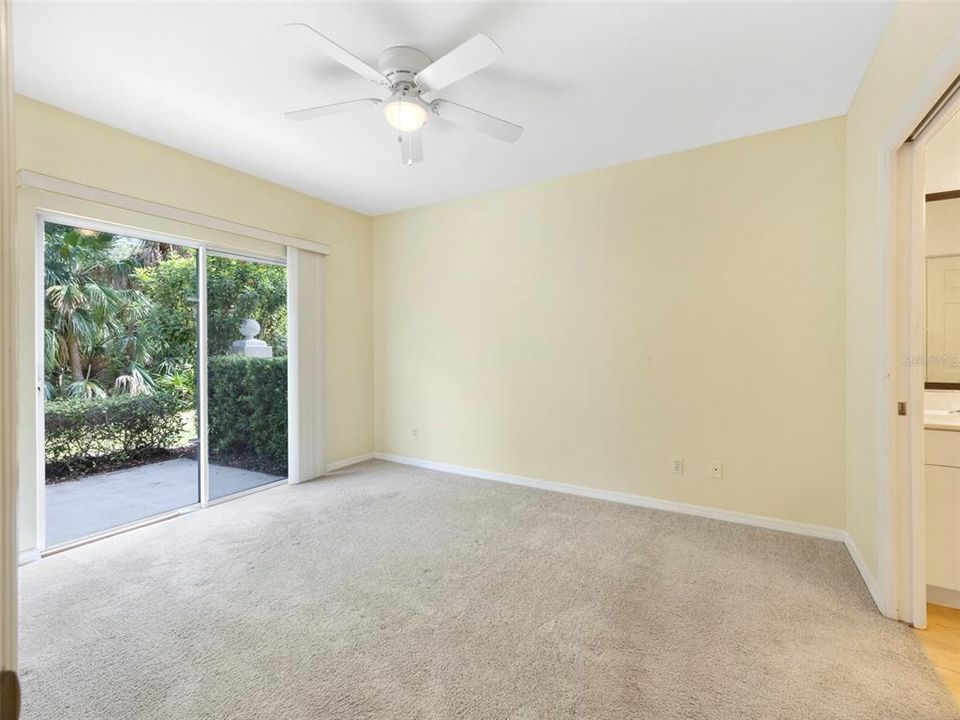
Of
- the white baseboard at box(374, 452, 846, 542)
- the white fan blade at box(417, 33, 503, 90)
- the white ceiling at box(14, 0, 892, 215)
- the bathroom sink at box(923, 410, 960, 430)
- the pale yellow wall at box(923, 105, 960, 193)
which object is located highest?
the white ceiling at box(14, 0, 892, 215)

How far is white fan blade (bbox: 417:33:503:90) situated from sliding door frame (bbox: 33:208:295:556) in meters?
2.38

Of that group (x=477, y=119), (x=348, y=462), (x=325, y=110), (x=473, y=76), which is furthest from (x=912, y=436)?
(x=348, y=462)

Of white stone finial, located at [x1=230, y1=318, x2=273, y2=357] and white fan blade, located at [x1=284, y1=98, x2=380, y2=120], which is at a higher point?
white fan blade, located at [x1=284, y1=98, x2=380, y2=120]

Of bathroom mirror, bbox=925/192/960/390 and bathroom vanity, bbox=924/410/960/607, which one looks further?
bathroom mirror, bbox=925/192/960/390

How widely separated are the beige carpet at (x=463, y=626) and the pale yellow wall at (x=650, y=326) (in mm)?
552

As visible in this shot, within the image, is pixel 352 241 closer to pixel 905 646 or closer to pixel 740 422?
pixel 740 422

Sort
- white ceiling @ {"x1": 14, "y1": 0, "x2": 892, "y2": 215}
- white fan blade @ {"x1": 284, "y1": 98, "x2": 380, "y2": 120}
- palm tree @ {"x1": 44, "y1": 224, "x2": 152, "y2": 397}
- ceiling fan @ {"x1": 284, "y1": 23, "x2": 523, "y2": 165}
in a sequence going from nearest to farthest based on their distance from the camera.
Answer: ceiling fan @ {"x1": 284, "y1": 23, "x2": 523, "y2": 165}, white ceiling @ {"x1": 14, "y1": 0, "x2": 892, "y2": 215}, white fan blade @ {"x1": 284, "y1": 98, "x2": 380, "y2": 120}, palm tree @ {"x1": 44, "y1": 224, "x2": 152, "y2": 397}

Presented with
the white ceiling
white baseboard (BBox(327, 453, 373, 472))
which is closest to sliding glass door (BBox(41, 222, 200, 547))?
the white ceiling

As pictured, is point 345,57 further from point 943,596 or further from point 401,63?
point 943,596

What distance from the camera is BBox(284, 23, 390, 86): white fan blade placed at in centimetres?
174

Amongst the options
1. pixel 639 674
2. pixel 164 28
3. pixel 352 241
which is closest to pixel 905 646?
pixel 639 674

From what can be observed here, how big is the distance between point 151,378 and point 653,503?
12.7 ft

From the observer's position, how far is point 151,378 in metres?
3.23

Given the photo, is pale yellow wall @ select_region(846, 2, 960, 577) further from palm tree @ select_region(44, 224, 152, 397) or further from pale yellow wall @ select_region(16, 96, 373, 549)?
palm tree @ select_region(44, 224, 152, 397)
